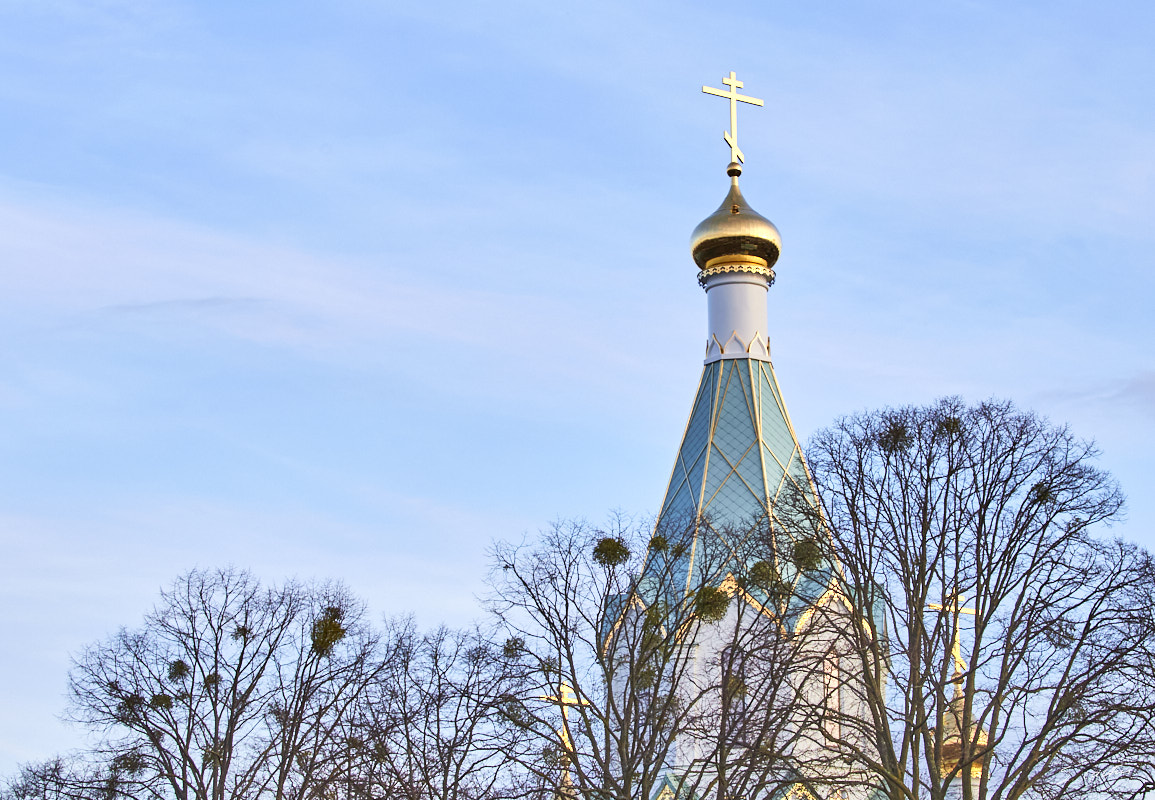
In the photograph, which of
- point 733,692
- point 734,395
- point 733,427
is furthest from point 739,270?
point 733,692

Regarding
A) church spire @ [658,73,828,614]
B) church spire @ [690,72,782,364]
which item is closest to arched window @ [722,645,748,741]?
church spire @ [658,73,828,614]

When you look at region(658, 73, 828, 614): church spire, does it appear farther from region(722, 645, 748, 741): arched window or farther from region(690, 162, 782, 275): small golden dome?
region(722, 645, 748, 741): arched window

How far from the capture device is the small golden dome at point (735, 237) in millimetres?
33156

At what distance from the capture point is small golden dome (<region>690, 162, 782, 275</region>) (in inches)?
1305

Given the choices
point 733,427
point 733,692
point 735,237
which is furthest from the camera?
point 735,237

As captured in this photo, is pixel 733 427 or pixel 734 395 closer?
pixel 733 427

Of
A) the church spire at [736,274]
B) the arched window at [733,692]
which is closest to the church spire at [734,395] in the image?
the church spire at [736,274]

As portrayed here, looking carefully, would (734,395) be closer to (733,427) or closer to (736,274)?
(733,427)

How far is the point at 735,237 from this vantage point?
3312 cm

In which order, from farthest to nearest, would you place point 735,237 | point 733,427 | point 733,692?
point 735,237 → point 733,427 → point 733,692

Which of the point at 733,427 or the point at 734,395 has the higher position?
the point at 734,395

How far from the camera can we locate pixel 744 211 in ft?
110

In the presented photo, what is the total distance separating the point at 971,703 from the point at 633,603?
5.89 metres

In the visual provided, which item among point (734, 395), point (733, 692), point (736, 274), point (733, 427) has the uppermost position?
point (736, 274)
